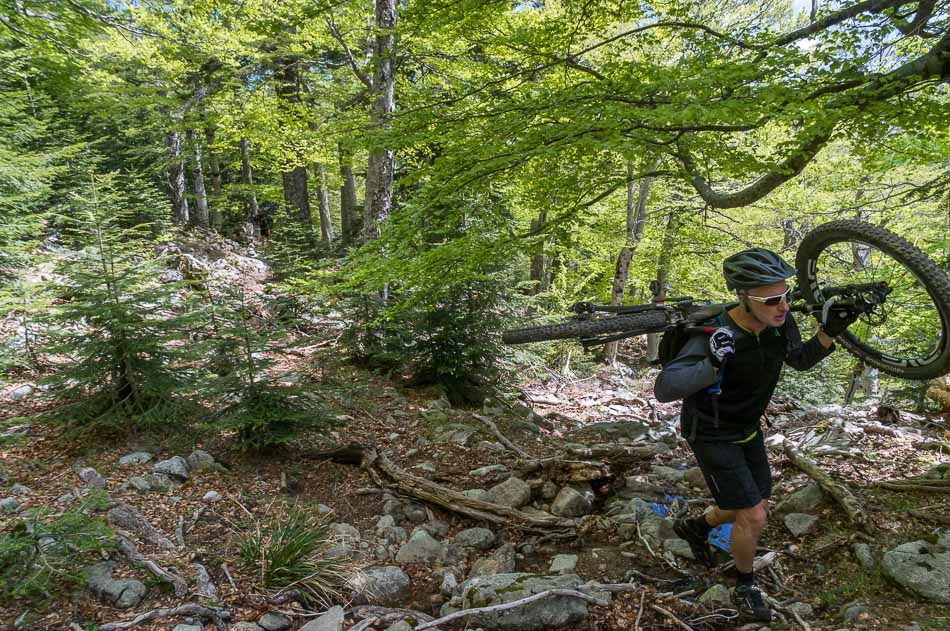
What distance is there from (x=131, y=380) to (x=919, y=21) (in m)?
9.00

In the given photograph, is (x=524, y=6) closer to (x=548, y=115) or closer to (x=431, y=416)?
(x=548, y=115)

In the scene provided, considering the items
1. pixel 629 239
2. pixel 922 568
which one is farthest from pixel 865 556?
pixel 629 239

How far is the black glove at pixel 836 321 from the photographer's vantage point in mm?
3336

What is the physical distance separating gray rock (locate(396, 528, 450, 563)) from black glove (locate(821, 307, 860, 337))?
368 centimetres

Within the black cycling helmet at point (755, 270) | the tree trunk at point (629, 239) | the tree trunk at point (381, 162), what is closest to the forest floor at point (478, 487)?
the black cycling helmet at point (755, 270)

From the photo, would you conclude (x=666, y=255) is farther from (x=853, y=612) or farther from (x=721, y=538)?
(x=853, y=612)

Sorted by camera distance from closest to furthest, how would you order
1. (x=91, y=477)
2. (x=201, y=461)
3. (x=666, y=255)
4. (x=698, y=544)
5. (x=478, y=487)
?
1. (x=698, y=544)
2. (x=91, y=477)
3. (x=201, y=461)
4. (x=478, y=487)
5. (x=666, y=255)

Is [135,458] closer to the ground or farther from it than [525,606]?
farther from it

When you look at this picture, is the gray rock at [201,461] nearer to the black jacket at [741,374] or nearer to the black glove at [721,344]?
the black jacket at [741,374]

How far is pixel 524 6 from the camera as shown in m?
10.9

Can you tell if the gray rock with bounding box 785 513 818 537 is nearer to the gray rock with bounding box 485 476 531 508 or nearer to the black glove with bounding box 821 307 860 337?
the black glove with bounding box 821 307 860 337

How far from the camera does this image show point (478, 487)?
565 cm

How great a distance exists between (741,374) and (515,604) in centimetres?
212

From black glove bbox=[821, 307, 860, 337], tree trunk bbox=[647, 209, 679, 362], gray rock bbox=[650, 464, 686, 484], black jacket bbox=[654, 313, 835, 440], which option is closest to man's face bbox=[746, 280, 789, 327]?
black jacket bbox=[654, 313, 835, 440]
